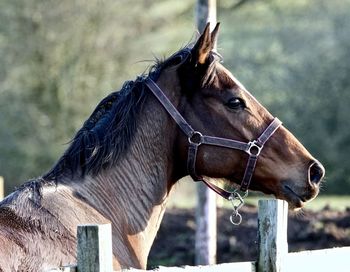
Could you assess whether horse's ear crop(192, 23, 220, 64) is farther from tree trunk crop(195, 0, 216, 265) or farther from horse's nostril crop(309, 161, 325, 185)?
tree trunk crop(195, 0, 216, 265)

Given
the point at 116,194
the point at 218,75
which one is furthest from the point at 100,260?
the point at 218,75

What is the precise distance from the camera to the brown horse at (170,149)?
4.52 meters

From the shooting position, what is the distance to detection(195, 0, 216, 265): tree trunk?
976 centimetres

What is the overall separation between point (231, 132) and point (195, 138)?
0.74 ft

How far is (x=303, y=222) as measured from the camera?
40.2 feet

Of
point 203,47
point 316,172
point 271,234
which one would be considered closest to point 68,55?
point 203,47

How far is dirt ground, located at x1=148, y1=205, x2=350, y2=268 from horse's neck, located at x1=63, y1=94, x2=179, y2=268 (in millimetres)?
6480

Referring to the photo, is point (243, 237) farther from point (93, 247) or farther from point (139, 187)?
point (93, 247)

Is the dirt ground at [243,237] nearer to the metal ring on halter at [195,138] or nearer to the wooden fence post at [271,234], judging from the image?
the metal ring on halter at [195,138]

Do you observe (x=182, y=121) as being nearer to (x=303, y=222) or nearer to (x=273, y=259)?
(x=273, y=259)

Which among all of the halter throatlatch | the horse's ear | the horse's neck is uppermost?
the horse's ear

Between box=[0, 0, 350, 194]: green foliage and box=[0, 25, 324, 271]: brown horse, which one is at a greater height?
box=[0, 0, 350, 194]: green foliage

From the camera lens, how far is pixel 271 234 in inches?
154

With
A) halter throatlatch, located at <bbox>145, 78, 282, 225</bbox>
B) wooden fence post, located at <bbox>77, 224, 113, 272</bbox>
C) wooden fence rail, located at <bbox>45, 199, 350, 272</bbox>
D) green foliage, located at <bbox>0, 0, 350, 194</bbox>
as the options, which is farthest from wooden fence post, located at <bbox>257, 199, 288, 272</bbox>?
green foliage, located at <bbox>0, 0, 350, 194</bbox>
